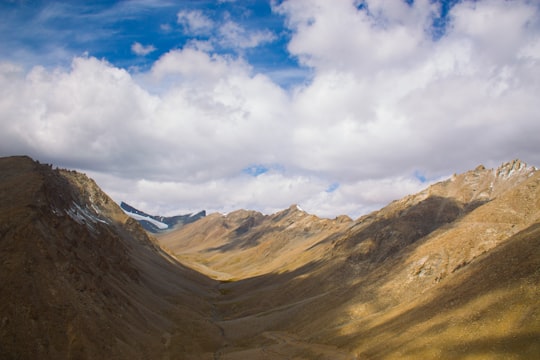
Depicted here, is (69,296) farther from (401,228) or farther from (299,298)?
(401,228)

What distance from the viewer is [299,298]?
97375mm

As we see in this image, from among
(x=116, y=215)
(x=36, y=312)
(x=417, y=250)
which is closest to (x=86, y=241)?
(x=36, y=312)

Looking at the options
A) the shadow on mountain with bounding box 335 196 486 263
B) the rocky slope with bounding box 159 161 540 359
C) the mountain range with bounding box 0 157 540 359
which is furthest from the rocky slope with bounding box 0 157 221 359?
the shadow on mountain with bounding box 335 196 486 263

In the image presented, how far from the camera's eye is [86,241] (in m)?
79.8

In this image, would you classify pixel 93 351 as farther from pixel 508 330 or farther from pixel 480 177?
pixel 480 177

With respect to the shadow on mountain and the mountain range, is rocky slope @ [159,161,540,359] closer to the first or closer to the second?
the mountain range

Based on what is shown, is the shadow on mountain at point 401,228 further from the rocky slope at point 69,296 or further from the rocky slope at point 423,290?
the rocky slope at point 69,296

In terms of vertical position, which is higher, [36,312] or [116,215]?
[116,215]

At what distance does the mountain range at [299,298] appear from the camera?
39.4 meters

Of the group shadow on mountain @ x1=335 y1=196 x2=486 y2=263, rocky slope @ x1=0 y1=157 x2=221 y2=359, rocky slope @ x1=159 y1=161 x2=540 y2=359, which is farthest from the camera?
shadow on mountain @ x1=335 y1=196 x2=486 y2=263

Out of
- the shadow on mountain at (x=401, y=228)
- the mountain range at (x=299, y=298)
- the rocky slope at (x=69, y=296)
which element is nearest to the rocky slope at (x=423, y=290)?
the mountain range at (x=299, y=298)

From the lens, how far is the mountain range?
39438 mm

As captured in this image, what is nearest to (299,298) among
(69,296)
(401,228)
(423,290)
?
(401,228)

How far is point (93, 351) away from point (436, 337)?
124ft
